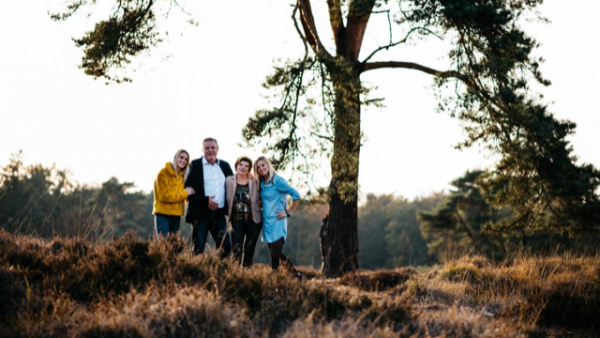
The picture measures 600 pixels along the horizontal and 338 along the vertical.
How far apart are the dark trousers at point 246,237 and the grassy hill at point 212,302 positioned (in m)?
1.24

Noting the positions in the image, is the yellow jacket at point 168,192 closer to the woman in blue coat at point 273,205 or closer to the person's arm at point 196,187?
the person's arm at point 196,187

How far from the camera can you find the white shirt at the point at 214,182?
737 centimetres

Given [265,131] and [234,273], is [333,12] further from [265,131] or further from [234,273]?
[234,273]

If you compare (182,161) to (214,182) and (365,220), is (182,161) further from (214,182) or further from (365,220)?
(365,220)

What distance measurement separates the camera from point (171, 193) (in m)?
7.02

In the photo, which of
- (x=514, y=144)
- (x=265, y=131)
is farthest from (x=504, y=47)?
(x=265, y=131)

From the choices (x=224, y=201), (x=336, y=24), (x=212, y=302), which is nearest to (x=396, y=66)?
(x=336, y=24)

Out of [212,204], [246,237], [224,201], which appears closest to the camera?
[212,204]

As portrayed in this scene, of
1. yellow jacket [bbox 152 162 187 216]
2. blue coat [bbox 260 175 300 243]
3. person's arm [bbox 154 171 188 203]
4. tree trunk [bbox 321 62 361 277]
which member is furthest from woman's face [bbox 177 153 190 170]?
tree trunk [bbox 321 62 361 277]

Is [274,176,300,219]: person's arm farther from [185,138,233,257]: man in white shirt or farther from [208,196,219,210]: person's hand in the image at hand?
[208,196,219,210]: person's hand

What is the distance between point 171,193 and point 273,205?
1384 mm

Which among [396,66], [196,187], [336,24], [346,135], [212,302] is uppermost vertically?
[336,24]

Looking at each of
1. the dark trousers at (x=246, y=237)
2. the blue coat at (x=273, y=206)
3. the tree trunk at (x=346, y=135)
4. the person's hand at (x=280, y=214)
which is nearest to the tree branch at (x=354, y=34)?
the tree trunk at (x=346, y=135)

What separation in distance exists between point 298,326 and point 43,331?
6.53ft
